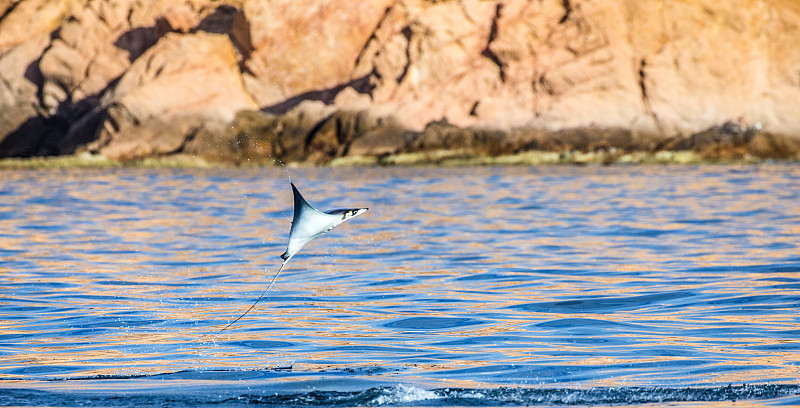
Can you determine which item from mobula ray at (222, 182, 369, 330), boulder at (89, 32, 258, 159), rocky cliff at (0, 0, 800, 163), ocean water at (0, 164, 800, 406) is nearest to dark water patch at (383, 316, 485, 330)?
ocean water at (0, 164, 800, 406)

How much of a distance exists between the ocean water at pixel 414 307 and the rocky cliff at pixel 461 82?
92.6 ft

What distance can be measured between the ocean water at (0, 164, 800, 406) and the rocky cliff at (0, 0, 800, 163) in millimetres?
28211

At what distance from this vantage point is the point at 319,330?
10.3m

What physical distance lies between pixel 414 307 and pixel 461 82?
→ 43.7 meters

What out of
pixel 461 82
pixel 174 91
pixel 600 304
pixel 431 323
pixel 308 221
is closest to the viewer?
pixel 308 221

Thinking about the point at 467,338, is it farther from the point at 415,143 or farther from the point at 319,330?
the point at 415,143

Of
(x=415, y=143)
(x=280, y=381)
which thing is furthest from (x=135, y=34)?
(x=280, y=381)

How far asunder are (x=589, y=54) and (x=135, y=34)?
2672 centimetres

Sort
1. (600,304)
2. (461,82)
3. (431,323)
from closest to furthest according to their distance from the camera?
1. (431,323)
2. (600,304)
3. (461,82)

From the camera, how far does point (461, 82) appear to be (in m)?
54.5

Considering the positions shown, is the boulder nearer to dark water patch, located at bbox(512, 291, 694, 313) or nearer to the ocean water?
the ocean water

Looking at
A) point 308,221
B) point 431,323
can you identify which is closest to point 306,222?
point 308,221

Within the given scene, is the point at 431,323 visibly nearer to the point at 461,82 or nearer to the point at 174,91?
the point at 461,82

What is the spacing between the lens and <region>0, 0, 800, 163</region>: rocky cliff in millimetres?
52875
